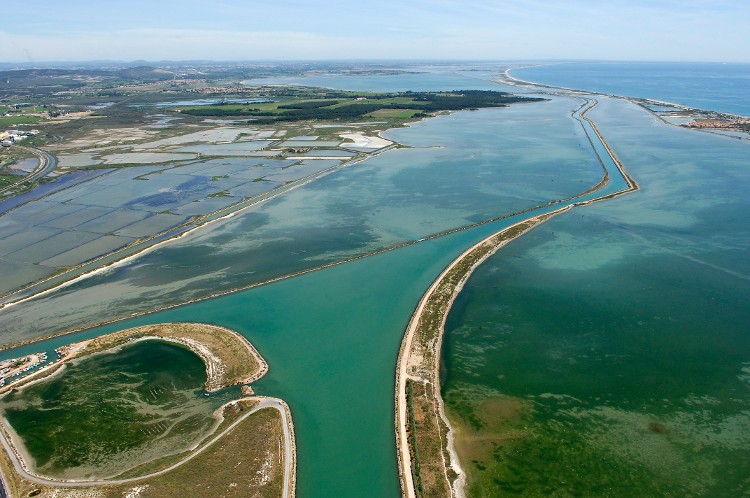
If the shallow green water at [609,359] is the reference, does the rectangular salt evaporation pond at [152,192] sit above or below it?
above

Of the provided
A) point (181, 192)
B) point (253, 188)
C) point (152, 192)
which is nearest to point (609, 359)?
point (253, 188)

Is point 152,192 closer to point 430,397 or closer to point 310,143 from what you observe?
point 310,143

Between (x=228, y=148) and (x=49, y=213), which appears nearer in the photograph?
(x=49, y=213)

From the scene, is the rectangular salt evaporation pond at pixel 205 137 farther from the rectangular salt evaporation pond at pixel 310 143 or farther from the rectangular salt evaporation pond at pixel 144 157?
the rectangular salt evaporation pond at pixel 310 143

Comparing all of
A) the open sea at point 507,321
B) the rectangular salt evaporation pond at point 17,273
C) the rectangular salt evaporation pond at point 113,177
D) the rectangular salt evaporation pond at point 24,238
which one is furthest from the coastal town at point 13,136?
the open sea at point 507,321

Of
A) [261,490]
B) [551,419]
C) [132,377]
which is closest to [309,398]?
[261,490]

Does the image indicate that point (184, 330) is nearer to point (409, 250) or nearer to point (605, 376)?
point (409, 250)

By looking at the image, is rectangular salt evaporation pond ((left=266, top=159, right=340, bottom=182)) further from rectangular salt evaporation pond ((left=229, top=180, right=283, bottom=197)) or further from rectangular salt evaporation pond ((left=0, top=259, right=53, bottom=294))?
rectangular salt evaporation pond ((left=0, top=259, right=53, bottom=294))
